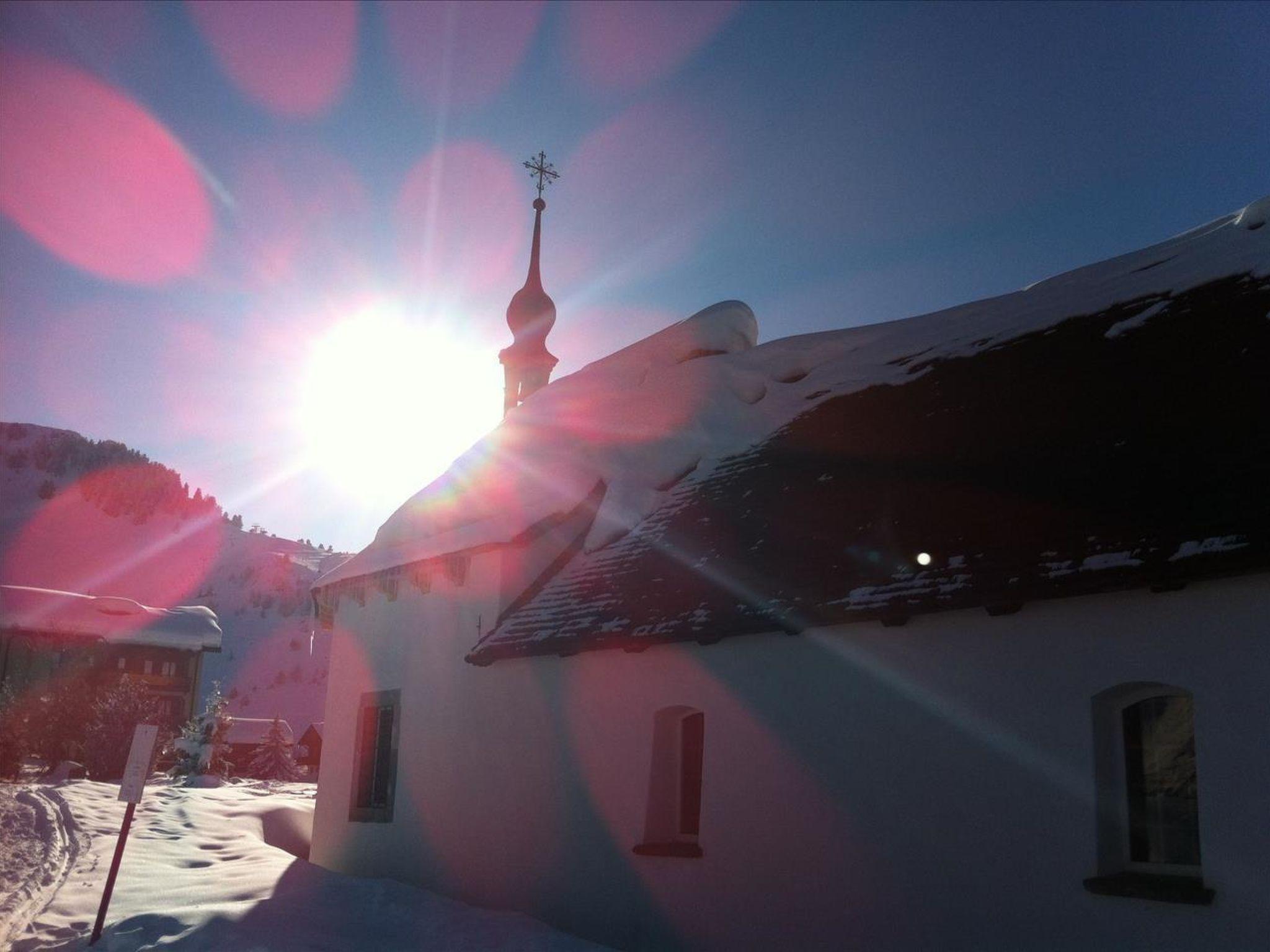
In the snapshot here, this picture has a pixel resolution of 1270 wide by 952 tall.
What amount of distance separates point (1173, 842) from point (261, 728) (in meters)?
38.9

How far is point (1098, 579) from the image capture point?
6074 millimetres

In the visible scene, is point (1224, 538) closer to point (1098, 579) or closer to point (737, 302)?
point (1098, 579)

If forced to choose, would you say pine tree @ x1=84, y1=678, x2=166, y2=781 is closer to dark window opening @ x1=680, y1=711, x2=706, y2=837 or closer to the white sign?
the white sign

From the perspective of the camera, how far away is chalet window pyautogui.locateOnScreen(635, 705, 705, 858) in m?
9.23

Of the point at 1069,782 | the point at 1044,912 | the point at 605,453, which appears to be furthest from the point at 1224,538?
the point at 605,453

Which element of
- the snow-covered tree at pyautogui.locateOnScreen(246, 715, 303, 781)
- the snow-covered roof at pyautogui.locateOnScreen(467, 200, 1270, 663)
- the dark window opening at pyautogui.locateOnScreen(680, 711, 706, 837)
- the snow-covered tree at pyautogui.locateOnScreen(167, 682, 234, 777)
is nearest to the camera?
the snow-covered roof at pyautogui.locateOnScreen(467, 200, 1270, 663)

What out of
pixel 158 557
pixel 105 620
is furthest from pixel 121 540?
pixel 105 620

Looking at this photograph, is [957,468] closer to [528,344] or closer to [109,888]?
[109,888]

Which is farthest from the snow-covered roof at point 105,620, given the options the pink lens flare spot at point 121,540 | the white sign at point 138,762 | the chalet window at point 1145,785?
the pink lens flare spot at point 121,540

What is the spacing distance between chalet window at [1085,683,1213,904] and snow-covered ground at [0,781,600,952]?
4577 millimetres

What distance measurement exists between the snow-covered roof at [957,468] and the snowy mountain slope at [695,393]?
0.14ft

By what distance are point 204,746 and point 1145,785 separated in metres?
24.5

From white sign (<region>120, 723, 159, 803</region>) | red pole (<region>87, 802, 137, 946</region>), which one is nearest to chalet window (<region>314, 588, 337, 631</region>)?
white sign (<region>120, 723, 159, 803</region>)

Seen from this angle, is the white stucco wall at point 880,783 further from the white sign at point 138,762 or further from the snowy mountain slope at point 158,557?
the snowy mountain slope at point 158,557
